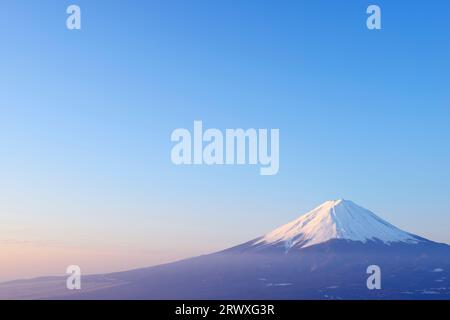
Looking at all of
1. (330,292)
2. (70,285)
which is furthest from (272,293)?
(70,285)
